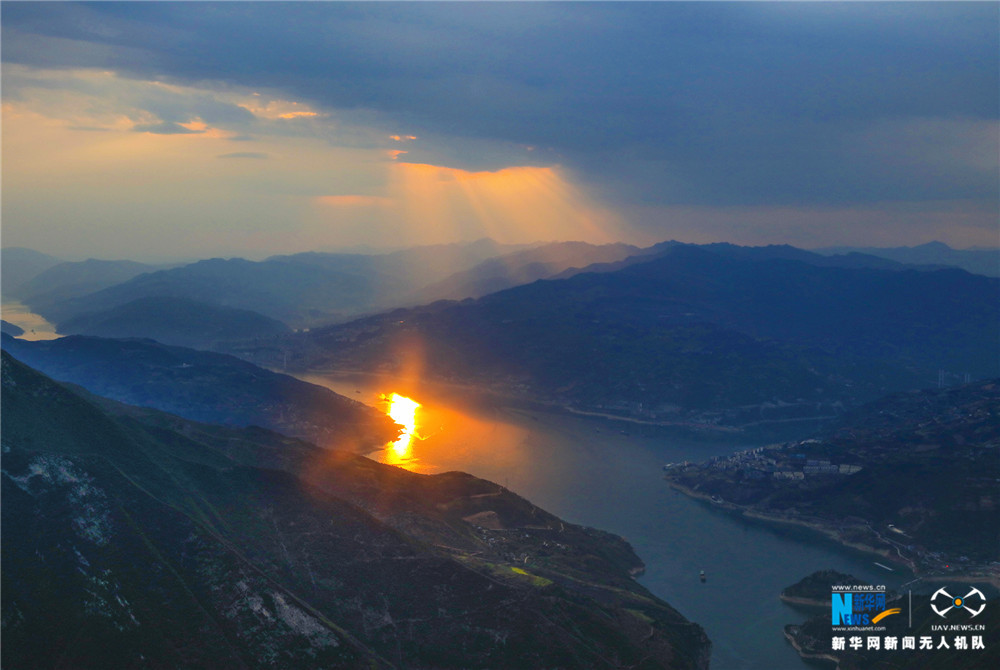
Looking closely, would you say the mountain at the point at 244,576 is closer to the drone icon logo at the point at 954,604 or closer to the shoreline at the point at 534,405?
the drone icon logo at the point at 954,604

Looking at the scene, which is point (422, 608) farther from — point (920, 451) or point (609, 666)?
point (920, 451)

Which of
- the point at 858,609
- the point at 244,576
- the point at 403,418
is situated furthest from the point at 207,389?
the point at 858,609

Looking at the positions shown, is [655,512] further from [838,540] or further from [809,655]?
[809,655]

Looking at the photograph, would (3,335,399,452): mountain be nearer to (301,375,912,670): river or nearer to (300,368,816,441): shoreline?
(301,375,912,670): river

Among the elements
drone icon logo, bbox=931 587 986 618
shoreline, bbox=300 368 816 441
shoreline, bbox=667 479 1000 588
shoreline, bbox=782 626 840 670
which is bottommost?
shoreline, bbox=782 626 840 670

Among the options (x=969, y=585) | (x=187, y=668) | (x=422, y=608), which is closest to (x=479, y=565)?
(x=422, y=608)

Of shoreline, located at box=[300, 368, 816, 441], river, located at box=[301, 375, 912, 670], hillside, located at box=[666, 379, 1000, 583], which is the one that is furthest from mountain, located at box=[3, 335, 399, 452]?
hillside, located at box=[666, 379, 1000, 583]
